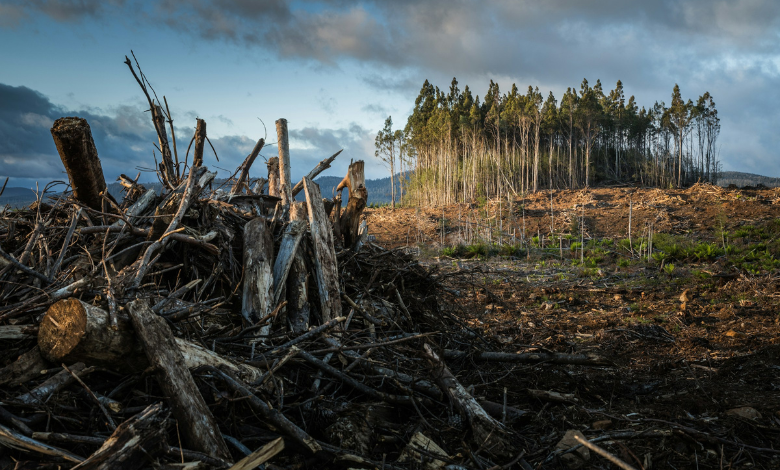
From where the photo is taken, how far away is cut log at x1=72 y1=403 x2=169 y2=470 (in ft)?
4.90

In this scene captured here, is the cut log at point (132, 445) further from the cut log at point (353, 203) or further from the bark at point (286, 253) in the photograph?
the cut log at point (353, 203)

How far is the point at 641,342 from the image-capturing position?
5340mm

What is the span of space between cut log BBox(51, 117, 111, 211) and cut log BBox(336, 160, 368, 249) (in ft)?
7.81

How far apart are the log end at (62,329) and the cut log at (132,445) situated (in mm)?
499

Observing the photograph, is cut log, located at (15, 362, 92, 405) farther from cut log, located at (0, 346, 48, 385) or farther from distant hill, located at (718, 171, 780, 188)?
distant hill, located at (718, 171, 780, 188)

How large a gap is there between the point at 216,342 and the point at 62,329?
998 mm

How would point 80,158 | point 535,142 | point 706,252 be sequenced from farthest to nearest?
1. point 535,142
2. point 706,252
3. point 80,158

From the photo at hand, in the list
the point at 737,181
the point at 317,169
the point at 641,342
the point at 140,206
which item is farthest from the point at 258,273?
the point at 737,181

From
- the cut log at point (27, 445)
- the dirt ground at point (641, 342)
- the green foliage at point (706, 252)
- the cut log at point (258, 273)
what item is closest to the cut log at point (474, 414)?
the dirt ground at point (641, 342)

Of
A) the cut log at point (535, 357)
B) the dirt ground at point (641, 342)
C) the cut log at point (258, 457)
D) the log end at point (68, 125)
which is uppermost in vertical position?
the log end at point (68, 125)

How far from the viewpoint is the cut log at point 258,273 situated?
3.24 m

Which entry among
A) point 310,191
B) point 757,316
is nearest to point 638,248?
point 757,316

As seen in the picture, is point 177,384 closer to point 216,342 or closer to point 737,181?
point 216,342

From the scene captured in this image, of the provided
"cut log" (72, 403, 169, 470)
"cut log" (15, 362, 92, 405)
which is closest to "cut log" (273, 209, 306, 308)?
"cut log" (15, 362, 92, 405)
